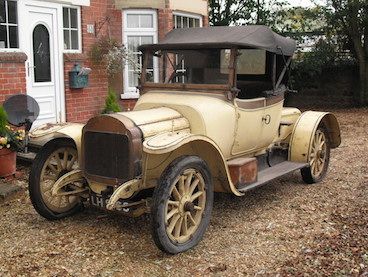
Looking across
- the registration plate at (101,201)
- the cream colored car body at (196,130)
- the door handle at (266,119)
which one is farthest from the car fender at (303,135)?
the registration plate at (101,201)

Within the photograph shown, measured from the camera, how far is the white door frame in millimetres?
8547

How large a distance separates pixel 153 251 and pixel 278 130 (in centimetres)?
271

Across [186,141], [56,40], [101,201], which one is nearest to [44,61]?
[56,40]

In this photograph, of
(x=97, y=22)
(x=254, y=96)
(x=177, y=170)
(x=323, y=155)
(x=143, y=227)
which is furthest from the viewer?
(x=97, y=22)

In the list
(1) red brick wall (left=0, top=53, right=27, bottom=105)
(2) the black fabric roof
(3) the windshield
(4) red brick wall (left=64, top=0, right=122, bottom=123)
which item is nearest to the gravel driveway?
(3) the windshield

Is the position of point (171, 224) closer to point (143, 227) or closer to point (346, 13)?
point (143, 227)

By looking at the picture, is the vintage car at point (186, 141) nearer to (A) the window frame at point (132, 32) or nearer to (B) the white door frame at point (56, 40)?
(B) the white door frame at point (56, 40)

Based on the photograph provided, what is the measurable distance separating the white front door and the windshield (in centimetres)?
388

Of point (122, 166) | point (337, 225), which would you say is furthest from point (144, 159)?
point (337, 225)

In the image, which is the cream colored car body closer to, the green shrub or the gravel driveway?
the gravel driveway

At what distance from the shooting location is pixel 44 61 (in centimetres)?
915

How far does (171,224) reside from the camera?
4180 millimetres

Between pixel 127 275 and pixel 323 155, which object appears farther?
pixel 323 155

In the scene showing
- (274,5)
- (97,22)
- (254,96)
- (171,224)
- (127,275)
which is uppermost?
(274,5)
